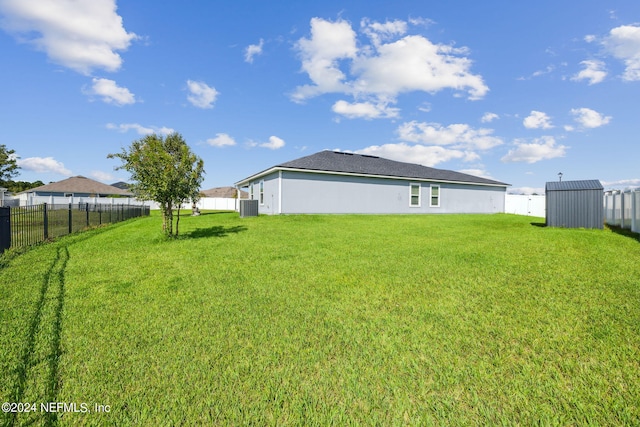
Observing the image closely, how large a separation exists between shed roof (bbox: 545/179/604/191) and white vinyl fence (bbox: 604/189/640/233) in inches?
41.2

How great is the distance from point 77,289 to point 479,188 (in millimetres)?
28527

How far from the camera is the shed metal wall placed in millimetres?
11617

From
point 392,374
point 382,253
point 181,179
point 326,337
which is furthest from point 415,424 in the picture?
point 181,179

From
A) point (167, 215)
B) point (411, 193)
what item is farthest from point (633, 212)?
point (167, 215)

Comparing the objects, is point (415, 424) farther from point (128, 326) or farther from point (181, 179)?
point (181, 179)

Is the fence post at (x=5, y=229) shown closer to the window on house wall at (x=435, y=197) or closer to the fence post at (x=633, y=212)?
the fence post at (x=633, y=212)

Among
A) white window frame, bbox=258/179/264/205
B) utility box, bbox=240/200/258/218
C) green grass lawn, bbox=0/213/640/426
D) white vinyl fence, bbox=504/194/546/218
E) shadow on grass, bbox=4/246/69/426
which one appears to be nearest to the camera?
green grass lawn, bbox=0/213/640/426

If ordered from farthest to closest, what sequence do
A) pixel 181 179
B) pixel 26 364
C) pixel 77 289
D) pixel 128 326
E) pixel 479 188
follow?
pixel 479 188 → pixel 181 179 → pixel 77 289 → pixel 128 326 → pixel 26 364

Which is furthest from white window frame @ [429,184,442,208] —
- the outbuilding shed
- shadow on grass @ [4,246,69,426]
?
shadow on grass @ [4,246,69,426]

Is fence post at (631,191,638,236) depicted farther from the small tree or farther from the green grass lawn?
the small tree

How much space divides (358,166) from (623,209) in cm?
1401

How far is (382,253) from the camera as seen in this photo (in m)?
7.80

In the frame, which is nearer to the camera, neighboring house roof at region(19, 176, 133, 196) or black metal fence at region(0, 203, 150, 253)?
black metal fence at region(0, 203, 150, 253)

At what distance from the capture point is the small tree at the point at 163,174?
9891 mm
